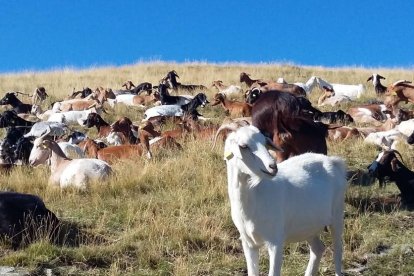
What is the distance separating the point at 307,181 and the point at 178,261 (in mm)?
1499

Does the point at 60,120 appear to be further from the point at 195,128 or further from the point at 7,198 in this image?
the point at 7,198

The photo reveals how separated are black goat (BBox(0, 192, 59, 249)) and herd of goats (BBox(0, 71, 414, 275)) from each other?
1 cm

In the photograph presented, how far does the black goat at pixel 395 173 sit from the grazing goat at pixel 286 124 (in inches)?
33.1

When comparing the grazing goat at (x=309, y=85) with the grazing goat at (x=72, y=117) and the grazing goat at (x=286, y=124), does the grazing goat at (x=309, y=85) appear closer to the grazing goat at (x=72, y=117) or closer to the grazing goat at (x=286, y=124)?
the grazing goat at (x=72, y=117)

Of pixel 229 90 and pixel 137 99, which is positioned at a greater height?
pixel 229 90

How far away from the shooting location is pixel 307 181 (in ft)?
20.0

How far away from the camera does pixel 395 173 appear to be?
9078mm

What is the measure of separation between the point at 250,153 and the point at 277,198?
1.83 feet

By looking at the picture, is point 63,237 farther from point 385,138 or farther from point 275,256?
point 385,138

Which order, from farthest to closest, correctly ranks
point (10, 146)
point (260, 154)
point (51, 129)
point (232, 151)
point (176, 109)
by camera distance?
point (176, 109) → point (51, 129) → point (10, 146) → point (232, 151) → point (260, 154)

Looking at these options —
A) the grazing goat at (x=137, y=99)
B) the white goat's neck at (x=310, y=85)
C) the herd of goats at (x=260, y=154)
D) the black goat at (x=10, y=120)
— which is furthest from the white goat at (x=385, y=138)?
the white goat's neck at (x=310, y=85)

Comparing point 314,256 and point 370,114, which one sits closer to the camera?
point 314,256

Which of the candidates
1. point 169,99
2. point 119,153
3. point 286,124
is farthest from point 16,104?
point 286,124

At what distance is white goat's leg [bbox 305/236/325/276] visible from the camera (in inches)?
249
